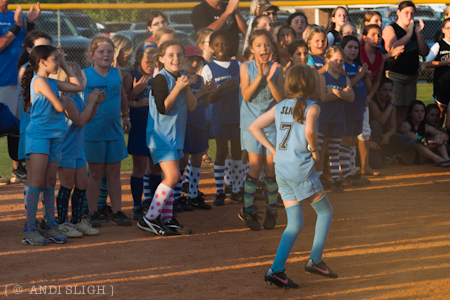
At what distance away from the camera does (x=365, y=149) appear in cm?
855

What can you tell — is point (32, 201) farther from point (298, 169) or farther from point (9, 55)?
point (9, 55)

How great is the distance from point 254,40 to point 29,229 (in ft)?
9.89

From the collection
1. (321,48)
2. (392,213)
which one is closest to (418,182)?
(392,213)

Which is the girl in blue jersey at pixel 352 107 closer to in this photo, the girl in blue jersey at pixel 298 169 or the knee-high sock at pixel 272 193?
the knee-high sock at pixel 272 193

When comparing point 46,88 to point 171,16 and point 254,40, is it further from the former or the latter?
point 171,16

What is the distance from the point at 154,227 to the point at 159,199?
0.99 ft

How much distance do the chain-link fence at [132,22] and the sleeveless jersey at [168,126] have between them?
14.3 ft

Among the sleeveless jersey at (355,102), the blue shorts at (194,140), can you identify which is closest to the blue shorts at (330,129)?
the sleeveless jersey at (355,102)

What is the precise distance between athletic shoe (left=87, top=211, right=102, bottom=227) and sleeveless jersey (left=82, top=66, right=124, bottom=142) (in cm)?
81

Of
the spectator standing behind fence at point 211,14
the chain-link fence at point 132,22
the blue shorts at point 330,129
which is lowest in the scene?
the blue shorts at point 330,129

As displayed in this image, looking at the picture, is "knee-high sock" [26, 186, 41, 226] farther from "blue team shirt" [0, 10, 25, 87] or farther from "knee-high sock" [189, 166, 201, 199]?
"blue team shirt" [0, 10, 25, 87]

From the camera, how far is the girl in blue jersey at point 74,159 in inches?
213

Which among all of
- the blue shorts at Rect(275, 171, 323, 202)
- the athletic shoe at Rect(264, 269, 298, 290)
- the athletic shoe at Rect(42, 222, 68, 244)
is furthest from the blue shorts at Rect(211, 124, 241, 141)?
the athletic shoe at Rect(264, 269, 298, 290)

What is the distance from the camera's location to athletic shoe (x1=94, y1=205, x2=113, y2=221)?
20.2 feet
